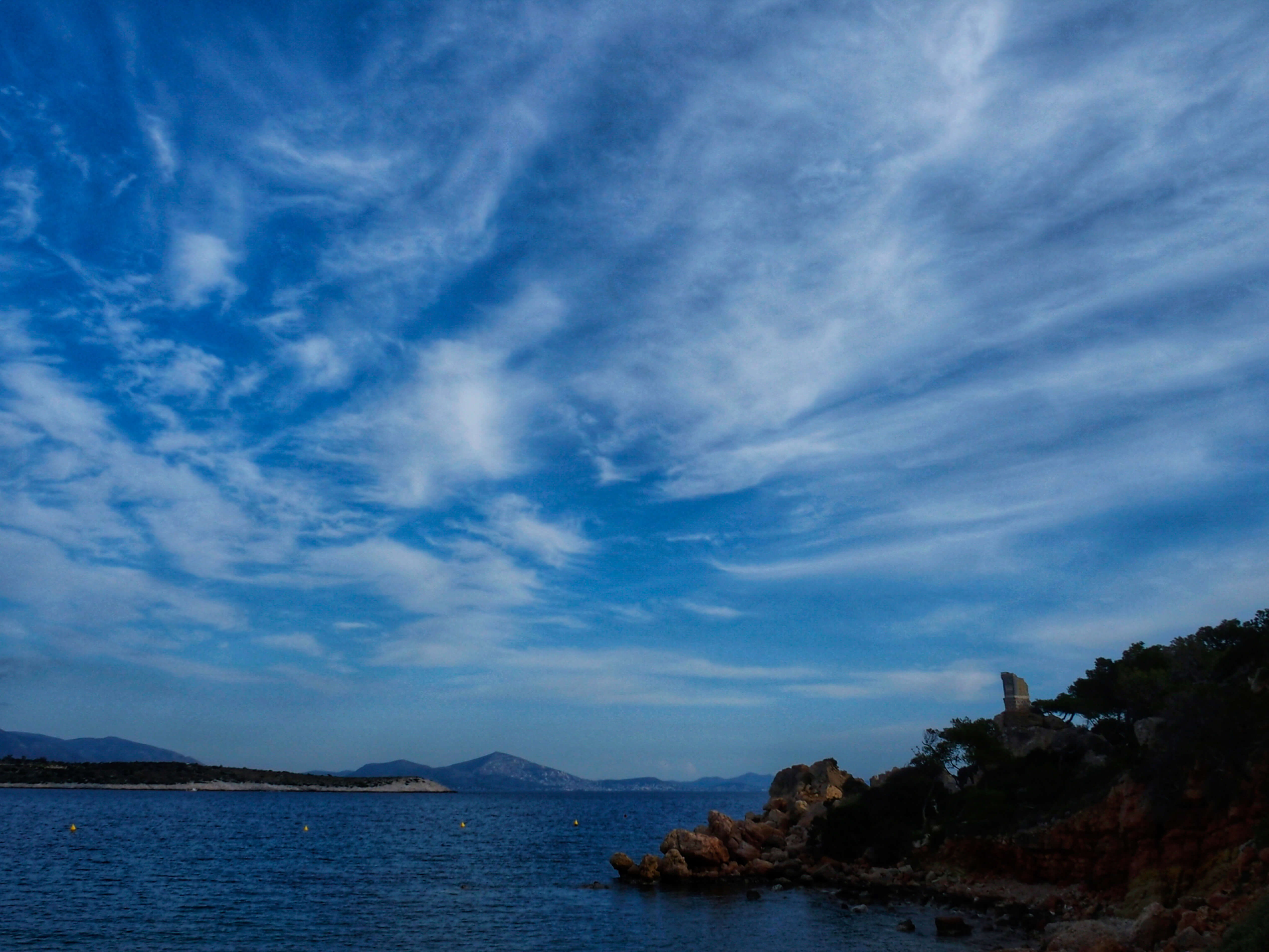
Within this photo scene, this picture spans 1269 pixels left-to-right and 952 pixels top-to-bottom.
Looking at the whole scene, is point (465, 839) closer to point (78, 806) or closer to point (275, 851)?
point (275, 851)

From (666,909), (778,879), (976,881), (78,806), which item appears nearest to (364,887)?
(666,909)

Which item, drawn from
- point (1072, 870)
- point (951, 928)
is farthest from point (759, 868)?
point (951, 928)

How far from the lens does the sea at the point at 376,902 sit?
35.1 metres

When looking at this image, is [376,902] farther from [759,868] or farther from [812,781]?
[812,781]

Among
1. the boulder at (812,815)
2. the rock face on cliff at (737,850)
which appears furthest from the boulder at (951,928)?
the boulder at (812,815)

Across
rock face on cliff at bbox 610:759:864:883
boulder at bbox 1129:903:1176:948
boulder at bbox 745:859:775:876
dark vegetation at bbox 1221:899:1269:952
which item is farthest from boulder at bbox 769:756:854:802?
dark vegetation at bbox 1221:899:1269:952

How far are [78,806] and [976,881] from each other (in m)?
149

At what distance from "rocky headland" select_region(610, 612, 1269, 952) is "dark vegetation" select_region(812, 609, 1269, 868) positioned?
0.39 ft

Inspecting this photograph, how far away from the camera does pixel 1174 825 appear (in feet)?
117

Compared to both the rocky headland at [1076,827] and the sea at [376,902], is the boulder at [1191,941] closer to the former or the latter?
the rocky headland at [1076,827]

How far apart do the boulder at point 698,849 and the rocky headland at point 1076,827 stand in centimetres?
16

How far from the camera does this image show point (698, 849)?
55.0 meters

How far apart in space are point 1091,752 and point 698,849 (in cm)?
2750

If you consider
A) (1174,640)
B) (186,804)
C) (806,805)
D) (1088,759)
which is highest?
(1174,640)
